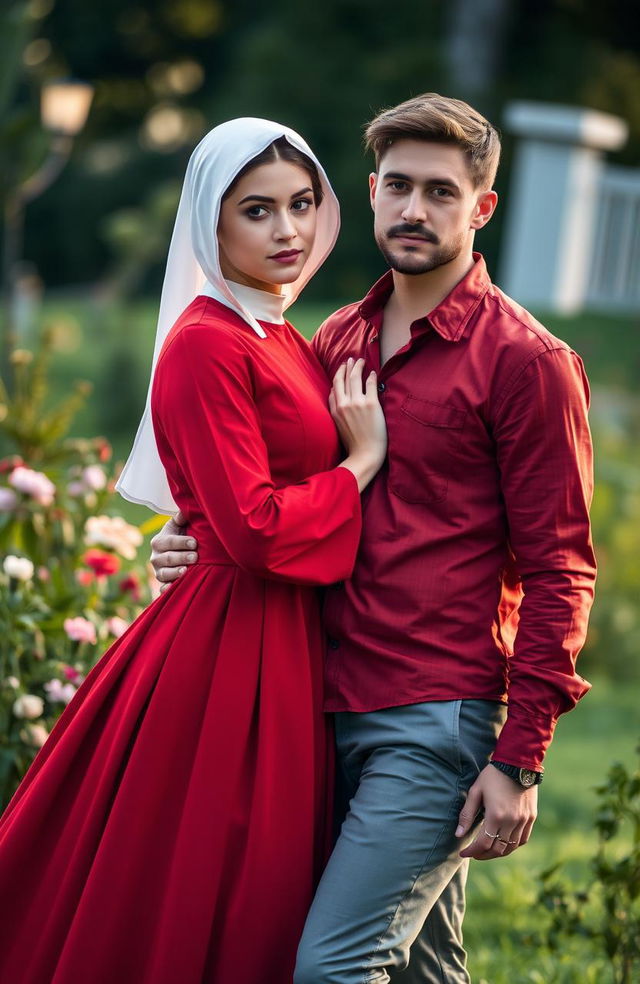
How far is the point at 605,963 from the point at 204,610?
1966 millimetres

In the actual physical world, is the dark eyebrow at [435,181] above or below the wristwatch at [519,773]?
above

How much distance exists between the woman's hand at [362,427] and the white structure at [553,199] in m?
5.69

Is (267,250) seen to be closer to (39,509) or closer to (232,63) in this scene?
(39,509)

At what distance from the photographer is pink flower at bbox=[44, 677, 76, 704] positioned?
131 inches

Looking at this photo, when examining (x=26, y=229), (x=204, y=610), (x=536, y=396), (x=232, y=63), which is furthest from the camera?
(x=26, y=229)

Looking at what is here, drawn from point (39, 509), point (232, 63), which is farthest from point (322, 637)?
point (232, 63)

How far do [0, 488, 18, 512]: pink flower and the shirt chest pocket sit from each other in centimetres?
163

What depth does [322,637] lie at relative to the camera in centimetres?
261

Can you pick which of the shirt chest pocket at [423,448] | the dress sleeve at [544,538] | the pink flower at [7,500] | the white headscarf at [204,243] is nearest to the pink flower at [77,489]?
the pink flower at [7,500]

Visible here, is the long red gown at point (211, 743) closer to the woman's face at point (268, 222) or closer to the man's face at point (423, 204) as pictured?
the woman's face at point (268, 222)

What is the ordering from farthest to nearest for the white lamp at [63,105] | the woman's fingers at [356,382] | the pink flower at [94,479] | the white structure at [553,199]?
the white lamp at [63,105]
the white structure at [553,199]
the pink flower at [94,479]
the woman's fingers at [356,382]

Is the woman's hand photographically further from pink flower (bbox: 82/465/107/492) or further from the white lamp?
the white lamp

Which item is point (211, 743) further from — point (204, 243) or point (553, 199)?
point (553, 199)

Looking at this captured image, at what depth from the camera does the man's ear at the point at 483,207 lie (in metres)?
2.57
